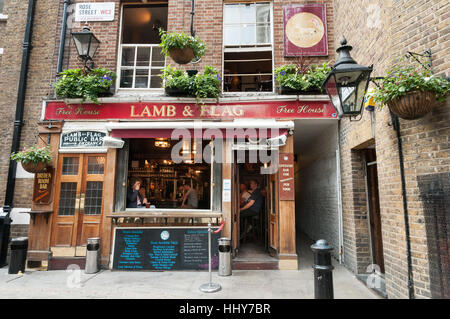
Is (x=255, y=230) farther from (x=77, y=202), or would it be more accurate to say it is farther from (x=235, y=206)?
(x=77, y=202)

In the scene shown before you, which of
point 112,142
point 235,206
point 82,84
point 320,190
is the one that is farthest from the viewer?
point 320,190

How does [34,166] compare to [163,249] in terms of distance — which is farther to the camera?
[34,166]

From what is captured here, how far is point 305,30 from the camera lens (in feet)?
23.3

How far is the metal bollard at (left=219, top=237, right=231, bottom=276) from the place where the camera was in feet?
19.0

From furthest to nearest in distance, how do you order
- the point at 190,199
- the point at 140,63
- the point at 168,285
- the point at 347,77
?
the point at 190,199 → the point at 140,63 → the point at 168,285 → the point at 347,77

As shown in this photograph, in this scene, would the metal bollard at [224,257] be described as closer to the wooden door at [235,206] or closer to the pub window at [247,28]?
the wooden door at [235,206]

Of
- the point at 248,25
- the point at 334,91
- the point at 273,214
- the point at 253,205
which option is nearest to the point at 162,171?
the point at 253,205

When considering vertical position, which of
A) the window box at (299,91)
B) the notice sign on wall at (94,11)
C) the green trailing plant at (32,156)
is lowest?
the green trailing plant at (32,156)

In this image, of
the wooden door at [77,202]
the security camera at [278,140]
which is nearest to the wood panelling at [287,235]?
the security camera at [278,140]

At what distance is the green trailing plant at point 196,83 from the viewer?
21.7 ft

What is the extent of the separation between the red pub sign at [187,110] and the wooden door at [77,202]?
111cm

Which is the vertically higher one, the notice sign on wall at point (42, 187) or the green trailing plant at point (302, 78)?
the green trailing plant at point (302, 78)

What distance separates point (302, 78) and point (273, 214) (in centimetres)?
345
